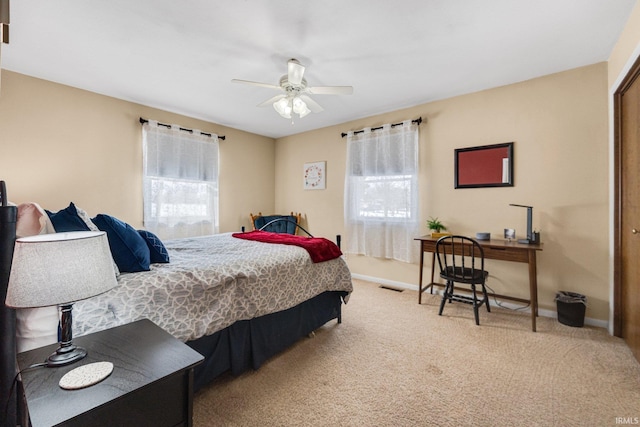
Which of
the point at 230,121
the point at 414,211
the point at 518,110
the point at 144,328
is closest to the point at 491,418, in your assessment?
the point at 144,328

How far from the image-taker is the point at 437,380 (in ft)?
6.09

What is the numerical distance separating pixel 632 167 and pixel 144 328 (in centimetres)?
345

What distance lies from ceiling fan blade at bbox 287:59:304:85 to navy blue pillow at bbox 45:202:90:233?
1834mm

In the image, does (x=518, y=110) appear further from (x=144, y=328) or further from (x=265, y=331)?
(x=144, y=328)

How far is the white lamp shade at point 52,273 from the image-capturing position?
86 centimetres

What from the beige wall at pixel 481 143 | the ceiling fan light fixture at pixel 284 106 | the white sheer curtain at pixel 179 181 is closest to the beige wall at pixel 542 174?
the beige wall at pixel 481 143

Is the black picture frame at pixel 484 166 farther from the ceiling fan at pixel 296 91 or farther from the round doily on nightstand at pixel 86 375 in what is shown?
the round doily on nightstand at pixel 86 375

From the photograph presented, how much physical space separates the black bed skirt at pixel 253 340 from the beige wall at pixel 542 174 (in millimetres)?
2024

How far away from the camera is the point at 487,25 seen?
6.75 feet

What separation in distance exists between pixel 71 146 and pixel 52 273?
120 inches

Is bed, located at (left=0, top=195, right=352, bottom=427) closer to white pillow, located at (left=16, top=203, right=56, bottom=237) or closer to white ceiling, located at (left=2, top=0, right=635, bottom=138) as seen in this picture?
white pillow, located at (left=16, top=203, right=56, bottom=237)

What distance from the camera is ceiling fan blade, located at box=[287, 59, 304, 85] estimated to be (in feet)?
7.69

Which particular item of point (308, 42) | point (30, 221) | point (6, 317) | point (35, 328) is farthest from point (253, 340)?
point (308, 42)

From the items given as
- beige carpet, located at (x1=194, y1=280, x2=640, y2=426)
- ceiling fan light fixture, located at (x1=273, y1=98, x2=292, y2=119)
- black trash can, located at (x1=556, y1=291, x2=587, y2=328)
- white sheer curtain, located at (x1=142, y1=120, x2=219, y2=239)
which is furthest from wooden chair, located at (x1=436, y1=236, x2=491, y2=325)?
white sheer curtain, located at (x1=142, y1=120, x2=219, y2=239)
